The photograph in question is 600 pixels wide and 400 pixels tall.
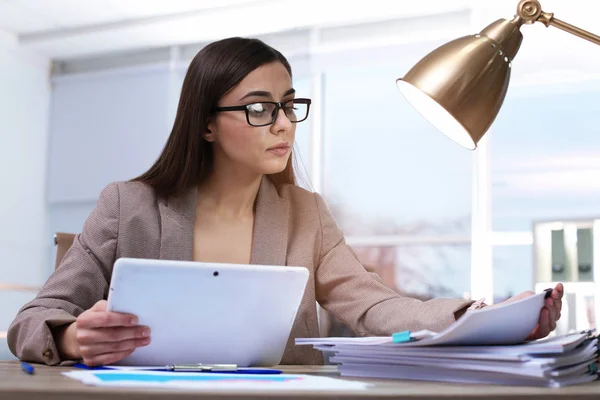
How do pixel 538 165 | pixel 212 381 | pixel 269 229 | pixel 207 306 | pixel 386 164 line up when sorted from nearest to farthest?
1. pixel 212 381
2. pixel 207 306
3. pixel 269 229
4. pixel 538 165
5. pixel 386 164

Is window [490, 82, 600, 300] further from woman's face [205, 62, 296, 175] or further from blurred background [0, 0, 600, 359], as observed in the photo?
woman's face [205, 62, 296, 175]

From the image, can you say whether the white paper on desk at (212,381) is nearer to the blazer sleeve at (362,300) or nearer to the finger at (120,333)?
the finger at (120,333)

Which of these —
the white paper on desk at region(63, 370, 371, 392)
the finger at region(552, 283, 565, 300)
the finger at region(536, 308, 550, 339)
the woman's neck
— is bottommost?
the white paper on desk at region(63, 370, 371, 392)

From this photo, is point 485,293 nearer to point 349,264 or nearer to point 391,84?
point 391,84

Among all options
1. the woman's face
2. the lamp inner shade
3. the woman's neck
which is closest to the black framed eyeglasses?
the woman's face

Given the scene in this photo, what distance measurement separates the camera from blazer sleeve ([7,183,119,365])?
3.72ft

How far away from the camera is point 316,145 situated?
529cm

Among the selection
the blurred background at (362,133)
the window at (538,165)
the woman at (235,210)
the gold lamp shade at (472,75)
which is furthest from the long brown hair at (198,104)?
the window at (538,165)

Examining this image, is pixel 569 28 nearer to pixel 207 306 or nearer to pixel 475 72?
pixel 475 72

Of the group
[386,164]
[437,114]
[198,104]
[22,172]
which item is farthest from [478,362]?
[22,172]

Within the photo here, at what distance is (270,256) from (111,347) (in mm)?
624

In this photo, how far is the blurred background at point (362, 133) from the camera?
4762 millimetres

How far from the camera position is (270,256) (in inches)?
62.0

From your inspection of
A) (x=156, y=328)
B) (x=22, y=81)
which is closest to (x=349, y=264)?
(x=156, y=328)
